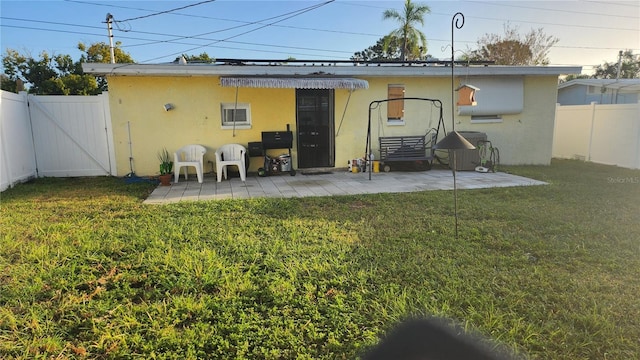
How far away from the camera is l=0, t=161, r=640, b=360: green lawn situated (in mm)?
2279

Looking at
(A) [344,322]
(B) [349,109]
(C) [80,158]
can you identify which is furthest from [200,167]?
(A) [344,322]

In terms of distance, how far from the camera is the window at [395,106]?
9.73 m

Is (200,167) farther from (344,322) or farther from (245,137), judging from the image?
(344,322)

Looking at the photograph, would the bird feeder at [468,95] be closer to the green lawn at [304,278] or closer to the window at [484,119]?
the green lawn at [304,278]

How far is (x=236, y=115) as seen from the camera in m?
8.95

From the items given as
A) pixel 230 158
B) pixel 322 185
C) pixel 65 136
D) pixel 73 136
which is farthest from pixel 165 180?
pixel 322 185

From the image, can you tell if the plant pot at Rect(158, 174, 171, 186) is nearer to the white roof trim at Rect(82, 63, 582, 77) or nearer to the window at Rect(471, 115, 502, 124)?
the white roof trim at Rect(82, 63, 582, 77)

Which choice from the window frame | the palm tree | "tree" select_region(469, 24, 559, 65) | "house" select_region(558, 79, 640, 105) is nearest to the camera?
the window frame

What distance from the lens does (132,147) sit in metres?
8.38

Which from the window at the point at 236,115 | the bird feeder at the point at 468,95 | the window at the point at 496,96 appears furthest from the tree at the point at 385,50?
the bird feeder at the point at 468,95

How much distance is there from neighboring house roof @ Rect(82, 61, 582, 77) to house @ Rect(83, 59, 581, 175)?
2 centimetres

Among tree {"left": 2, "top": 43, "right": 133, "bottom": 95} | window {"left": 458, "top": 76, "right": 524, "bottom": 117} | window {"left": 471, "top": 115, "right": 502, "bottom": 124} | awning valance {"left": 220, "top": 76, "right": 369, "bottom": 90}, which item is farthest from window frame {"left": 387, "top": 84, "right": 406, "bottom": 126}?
tree {"left": 2, "top": 43, "right": 133, "bottom": 95}

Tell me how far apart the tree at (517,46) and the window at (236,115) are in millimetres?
18737

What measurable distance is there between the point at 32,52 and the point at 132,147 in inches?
749
